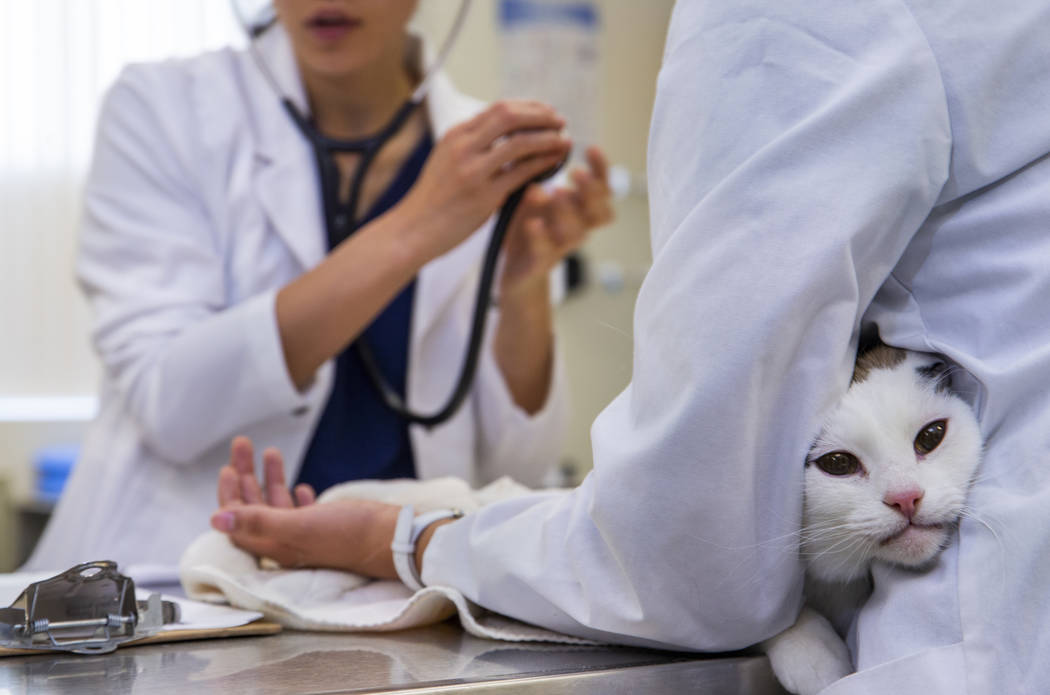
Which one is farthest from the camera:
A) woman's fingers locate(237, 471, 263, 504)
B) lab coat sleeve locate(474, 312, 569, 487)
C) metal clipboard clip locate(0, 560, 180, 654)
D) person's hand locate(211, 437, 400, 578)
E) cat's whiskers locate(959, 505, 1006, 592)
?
lab coat sleeve locate(474, 312, 569, 487)

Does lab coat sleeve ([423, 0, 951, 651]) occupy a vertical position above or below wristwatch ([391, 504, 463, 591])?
above

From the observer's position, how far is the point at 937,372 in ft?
1.52

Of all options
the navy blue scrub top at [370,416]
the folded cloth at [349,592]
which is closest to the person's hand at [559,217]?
the navy blue scrub top at [370,416]

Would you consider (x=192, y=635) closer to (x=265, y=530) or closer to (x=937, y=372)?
(x=265, y=530)

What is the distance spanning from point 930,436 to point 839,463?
0.15ft

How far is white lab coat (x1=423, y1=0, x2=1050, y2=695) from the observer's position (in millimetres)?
406

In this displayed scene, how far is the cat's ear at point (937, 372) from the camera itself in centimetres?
46

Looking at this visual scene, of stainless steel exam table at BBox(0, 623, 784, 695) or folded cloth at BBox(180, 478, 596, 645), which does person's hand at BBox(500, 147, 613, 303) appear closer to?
folded cloth at BBox(180, 478, 596, 645)

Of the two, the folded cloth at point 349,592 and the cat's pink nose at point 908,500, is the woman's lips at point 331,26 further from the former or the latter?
the cat's pink nose at point 908,500

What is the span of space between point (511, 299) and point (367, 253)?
0.26 m

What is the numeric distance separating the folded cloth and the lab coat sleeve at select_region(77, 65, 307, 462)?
0.86ft

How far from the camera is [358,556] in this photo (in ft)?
2.06

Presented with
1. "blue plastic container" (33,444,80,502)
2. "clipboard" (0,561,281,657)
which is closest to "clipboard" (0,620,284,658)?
"clipboard" (0,561,281,657)

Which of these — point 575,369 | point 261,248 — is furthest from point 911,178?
point 261,248
